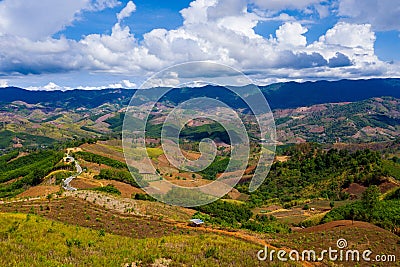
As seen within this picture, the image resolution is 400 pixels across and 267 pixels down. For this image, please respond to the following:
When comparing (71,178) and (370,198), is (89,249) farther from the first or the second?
(71,178)

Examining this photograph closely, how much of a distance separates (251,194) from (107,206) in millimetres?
82167

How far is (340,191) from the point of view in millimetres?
99625

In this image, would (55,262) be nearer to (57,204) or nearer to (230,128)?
(230,128)

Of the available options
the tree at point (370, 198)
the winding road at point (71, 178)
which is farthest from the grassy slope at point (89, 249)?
the winding road at point (71, 178)

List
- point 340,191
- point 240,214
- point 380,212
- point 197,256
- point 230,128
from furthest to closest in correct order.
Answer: point 340,191, point 240,214, point 380,212, point 230,128, point 197,256

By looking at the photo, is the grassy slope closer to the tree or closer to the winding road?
the tree

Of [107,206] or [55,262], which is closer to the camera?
[55,262]

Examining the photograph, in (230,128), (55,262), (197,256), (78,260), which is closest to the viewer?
(55,262)

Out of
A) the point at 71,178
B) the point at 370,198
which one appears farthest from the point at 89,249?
the point at 71,178

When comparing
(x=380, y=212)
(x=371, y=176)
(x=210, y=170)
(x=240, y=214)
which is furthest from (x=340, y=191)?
(x=210, y=170)

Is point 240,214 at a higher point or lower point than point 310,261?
lower

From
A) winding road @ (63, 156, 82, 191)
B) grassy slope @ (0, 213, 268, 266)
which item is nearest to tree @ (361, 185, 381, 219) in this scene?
grassy slope @ (0, 213, 268, 266)

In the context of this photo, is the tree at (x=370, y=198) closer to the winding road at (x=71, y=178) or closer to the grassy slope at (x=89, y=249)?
the grassy slope at (x=89, y=249)

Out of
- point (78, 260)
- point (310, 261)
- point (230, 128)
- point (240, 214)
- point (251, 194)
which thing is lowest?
point (251, 194)
